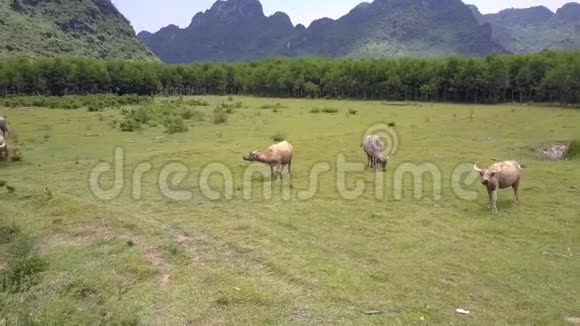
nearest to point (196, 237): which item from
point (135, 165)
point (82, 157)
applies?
point (135, 165)

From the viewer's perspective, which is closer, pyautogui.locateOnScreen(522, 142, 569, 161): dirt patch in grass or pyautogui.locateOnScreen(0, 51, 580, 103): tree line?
pyautogui.locateOnScreen(522, 142, 569, 161): dirt patch in grass

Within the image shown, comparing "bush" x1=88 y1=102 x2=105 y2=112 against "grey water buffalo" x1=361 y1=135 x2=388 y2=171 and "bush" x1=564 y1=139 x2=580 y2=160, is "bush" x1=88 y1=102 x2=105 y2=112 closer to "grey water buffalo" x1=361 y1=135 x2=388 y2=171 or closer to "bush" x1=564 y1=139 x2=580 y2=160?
"grey water buffalo" x1=361 y1=135 x2=388 y2=171

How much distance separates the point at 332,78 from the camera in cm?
7988

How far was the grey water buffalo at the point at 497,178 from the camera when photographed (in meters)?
15.0

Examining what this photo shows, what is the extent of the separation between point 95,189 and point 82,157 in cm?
735

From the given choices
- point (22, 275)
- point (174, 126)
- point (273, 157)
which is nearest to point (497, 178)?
Result: point (273, 157)

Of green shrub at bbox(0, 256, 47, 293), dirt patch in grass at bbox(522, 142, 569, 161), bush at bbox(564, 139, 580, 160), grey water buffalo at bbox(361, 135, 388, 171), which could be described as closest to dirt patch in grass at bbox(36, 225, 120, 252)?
green shrub at bbox(0, 256, 47, 293)

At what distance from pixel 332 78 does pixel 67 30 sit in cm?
9045

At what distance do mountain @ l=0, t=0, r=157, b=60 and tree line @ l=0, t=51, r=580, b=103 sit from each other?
3389cm

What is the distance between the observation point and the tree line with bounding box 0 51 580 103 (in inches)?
2427

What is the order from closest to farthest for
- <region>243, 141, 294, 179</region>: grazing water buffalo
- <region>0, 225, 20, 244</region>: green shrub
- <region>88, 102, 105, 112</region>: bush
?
1. <region>0, 225, 20, 244</region>: green shrub
2. <region>243, 141, 294, 179</region>: grazing water buffalo
3. <region>88, 102, 105, 112</region>: bush

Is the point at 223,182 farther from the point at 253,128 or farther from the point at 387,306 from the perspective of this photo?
the point at 253,128

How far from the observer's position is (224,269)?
11328 mm

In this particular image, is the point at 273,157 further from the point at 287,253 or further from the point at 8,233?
the point at 8,233
